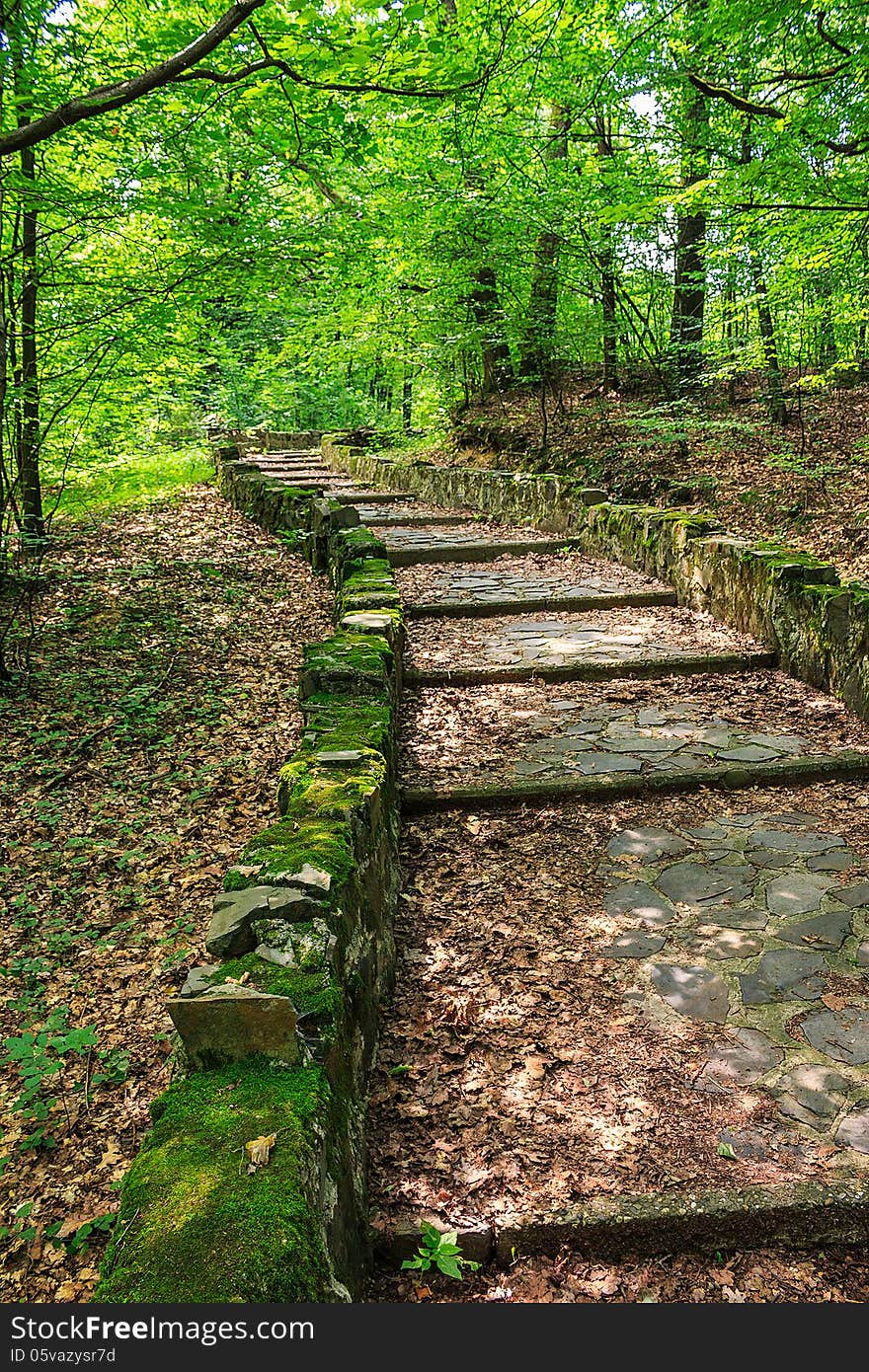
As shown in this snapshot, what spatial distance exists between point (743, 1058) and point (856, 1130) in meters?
0.38

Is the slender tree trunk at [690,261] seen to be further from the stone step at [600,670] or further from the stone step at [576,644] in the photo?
the stone step at [600,670]

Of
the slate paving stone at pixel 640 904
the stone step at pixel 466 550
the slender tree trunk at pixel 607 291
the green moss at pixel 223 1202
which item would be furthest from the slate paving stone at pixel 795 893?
the slender tree trunk at pixel 607 291

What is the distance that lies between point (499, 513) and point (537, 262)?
3.40 m

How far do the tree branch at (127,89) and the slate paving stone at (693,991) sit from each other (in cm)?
564

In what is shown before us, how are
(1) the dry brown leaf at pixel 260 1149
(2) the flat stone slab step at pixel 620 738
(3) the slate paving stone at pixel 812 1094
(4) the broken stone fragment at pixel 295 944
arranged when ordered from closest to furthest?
(1) the dry brown leaf at pixel 260 1149 < (4) the broken stone fragment at pixel 295 944 < (3) the slate paving stone at pixel 812 1094 < (2) the flat stone slab step at pixel 620 738

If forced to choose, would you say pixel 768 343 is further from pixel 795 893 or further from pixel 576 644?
pixel 795 893

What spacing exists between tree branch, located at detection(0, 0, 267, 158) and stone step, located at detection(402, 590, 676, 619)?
4267 mm

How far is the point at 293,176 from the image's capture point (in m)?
7.35

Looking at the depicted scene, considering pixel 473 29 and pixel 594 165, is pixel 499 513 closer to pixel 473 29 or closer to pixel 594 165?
pixel 594 165

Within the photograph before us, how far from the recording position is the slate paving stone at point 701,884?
11.7ft

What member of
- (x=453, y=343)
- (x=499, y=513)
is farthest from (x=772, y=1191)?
(x=453, y=343)

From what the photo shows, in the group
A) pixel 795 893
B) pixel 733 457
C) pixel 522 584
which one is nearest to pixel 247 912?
pixel 795 893

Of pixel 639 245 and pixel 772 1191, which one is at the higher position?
pixel 639 245

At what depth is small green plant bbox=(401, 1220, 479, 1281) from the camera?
211cm
